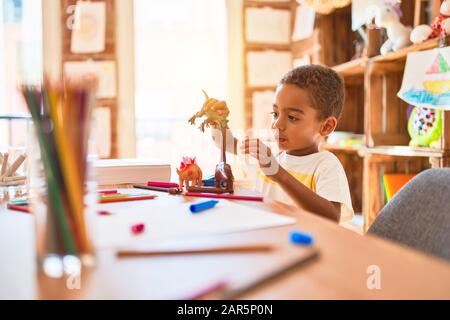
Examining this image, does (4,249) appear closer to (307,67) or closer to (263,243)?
(263,243)

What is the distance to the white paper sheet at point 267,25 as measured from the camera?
278 centimetres

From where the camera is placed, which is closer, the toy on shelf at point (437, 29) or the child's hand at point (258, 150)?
the child's hand at point (258, 150)

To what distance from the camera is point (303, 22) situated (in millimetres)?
2721

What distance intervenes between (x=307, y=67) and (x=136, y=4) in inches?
70.7

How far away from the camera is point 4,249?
48 centimetres

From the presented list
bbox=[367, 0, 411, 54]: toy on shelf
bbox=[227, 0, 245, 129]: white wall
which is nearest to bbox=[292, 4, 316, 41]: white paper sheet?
bbox=[227, 0, 245, 129]: white wall

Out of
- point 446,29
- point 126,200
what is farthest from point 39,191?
point 446,29

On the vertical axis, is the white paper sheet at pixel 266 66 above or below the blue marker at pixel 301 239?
above

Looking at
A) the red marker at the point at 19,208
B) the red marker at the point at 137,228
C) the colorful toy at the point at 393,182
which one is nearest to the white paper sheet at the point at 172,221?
the red marker at the point at 137,228

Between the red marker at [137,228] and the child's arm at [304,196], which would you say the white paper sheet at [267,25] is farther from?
the red marker at [137,228]

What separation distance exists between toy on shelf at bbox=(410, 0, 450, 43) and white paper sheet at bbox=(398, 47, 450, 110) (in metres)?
0.06

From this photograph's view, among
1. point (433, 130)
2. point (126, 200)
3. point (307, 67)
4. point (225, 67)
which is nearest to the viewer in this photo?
point (126, 200)

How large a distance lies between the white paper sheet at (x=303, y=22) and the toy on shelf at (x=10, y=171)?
2.08 metres

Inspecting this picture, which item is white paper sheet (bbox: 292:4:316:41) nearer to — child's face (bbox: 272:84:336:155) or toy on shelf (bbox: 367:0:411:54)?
toy on shelf (bbox: 367:0:411:54)
